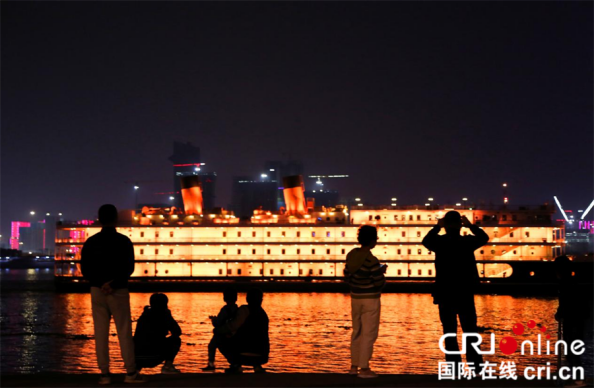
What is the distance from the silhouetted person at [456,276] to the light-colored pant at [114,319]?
386 centimetres

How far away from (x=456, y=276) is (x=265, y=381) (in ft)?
9.05

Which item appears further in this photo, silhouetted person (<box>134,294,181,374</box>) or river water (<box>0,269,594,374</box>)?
river water (<box>0,269,594,374</box>)

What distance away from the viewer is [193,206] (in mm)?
66500

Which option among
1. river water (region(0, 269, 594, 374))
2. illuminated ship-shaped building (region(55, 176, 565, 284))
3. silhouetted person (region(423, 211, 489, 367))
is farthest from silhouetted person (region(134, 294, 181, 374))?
illuminated ship-shaped building (region(55, 176, 565, 284))

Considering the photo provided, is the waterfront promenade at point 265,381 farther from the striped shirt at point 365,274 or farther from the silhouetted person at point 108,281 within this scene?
the striped shirt at point 365,274

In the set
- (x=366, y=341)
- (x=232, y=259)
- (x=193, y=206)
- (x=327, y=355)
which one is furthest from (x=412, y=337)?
(x=193, y=206)

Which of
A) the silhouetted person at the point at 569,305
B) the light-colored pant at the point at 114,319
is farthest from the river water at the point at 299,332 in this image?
the silhouetted person at the point at 569,305

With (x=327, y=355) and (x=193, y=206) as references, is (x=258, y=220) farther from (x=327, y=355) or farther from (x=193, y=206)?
(x=327, y=355)

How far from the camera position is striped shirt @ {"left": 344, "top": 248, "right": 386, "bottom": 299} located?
9.85 m

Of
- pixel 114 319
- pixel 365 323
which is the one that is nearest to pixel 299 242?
pixel 365 323

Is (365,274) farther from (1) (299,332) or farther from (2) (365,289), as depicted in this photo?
(1) (299,332)

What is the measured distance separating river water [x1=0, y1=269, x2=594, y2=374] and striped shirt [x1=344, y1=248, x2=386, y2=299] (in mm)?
9677

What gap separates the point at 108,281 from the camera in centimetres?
945

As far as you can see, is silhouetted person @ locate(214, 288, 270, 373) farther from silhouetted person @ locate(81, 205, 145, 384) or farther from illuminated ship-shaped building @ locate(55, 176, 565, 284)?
illuminated ship-shaped building @ locate(55, 176, 565, 284)
